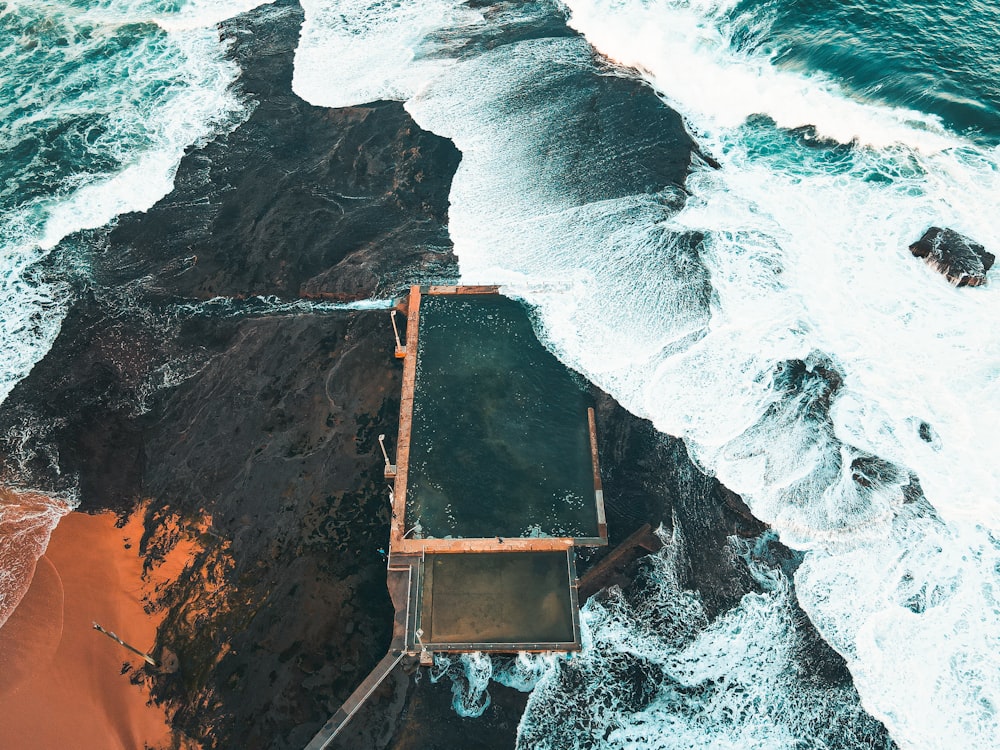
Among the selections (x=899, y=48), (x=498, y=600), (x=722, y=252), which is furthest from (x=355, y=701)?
(x=899, y=48)

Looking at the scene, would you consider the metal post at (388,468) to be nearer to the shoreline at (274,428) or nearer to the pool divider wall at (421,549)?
the pool divider wall at (421,549)

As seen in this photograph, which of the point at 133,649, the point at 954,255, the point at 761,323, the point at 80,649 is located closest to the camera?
the point at 133,649

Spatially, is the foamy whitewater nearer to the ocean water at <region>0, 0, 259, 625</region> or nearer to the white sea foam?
the white sea foam

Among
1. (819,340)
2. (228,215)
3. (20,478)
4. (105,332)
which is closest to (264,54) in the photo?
(228,215)

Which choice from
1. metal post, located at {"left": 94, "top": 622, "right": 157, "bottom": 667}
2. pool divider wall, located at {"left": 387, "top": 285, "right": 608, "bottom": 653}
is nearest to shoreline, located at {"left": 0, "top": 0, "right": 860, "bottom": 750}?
metal post, located at {"left": 94, "top": 622, "right": 157, "bottom": 667}

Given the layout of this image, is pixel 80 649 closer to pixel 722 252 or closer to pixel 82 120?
pixel 722 252

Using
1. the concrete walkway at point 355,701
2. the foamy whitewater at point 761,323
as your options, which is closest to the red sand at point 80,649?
the concrete walkway at point 355,701

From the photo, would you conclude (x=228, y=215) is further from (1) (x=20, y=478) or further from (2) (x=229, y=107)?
(1) (x=20, y=478)
